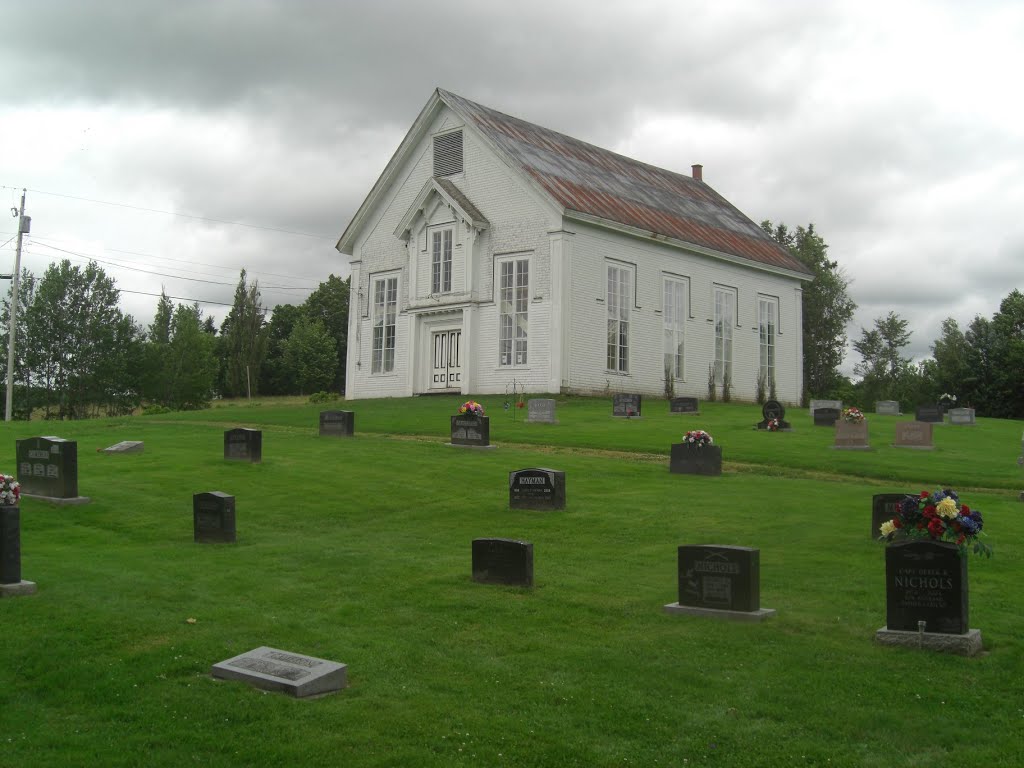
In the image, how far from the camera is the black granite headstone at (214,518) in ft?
45.3

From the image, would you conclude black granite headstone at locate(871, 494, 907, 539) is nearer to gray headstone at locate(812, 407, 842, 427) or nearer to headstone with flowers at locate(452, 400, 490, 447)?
headstone with flowers at locate(452, 400, 490, 447)

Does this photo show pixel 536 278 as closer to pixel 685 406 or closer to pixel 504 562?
pixel 685 406

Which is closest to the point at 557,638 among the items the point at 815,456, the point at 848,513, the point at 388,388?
the point at 848,513

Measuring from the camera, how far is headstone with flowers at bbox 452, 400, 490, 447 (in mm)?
23625

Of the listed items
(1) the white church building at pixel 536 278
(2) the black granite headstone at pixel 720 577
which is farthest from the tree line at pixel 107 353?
(2) the black granite headstone at pixel 720 577

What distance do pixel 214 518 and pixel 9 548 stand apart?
348cm

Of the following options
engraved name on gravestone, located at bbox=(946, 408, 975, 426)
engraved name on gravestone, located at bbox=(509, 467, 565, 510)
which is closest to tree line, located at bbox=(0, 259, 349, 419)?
engraved name on gravestone, located at bbox=(946, 408, 975, 426)

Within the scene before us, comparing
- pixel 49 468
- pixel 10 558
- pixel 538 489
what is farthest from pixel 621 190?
pixel 10 558

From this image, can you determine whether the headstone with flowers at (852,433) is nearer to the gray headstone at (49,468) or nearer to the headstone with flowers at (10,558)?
the gray headstone at (49,468)

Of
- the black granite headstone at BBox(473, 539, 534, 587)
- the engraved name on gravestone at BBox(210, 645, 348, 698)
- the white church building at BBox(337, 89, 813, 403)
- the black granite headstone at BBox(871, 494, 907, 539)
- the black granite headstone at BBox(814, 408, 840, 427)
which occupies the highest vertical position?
the white church building at BBox(337, 89, 813, 403)

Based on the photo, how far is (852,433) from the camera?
24.5 m

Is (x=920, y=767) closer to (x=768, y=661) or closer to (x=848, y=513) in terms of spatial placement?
(x=768, y=661)

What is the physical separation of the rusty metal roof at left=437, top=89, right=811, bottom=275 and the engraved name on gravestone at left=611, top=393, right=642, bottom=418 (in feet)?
27.9

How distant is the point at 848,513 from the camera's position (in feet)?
51.2
